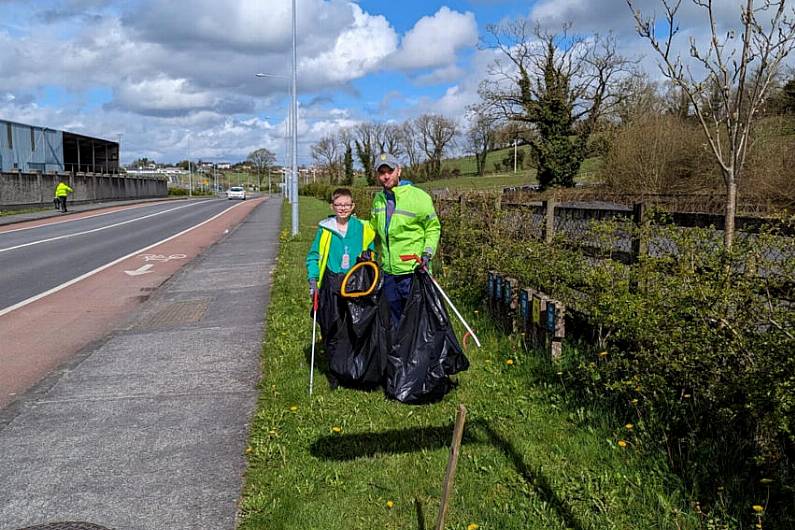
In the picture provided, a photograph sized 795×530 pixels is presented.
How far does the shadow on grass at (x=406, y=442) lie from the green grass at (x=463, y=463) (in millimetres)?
A: 12

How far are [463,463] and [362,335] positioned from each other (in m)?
1.51

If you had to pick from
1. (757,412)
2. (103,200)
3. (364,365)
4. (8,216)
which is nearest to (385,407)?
(364,365)

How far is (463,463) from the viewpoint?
3.97 metres

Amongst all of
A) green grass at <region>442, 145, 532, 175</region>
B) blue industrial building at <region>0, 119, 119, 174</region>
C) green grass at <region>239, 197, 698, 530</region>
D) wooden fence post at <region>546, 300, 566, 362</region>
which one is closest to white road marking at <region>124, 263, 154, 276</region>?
green grass at <region>239, 197, 698, 530</region>

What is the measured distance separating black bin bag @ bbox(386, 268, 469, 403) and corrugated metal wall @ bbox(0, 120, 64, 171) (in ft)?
142

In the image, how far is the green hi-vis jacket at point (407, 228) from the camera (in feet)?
18.0

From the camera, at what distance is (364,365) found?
5.20 metres

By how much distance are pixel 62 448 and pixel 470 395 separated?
2.77 m

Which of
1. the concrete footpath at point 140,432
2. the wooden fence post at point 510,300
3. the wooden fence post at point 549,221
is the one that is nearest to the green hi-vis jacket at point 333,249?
the concrete footpath at point 140,432

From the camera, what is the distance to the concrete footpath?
12.1 ft

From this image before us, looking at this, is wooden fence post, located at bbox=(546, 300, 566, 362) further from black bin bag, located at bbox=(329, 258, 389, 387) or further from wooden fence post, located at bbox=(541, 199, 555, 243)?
wooden fence post, located at bbox=(541, 199, 555, 243)

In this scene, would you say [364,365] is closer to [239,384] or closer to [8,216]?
[239,384]

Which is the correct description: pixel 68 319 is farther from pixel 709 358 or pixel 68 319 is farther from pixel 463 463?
pixel 709 358

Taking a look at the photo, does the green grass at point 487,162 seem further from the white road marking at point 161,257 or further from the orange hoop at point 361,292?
the orange hoop at point 361,292
